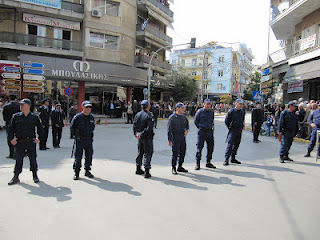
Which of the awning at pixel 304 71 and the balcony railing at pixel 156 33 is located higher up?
the balcony railing at pixel 156 33

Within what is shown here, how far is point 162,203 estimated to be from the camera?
429cm

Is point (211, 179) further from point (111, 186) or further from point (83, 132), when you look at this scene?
point (83, 132)

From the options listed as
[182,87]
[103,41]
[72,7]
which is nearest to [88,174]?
[103,41]

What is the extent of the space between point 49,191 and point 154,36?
2744cm

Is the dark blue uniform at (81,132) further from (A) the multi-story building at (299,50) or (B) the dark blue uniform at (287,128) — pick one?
(A) the multi-story building at (299,50)

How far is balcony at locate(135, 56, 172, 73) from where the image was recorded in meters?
28.4

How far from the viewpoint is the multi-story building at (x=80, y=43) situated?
859 inches

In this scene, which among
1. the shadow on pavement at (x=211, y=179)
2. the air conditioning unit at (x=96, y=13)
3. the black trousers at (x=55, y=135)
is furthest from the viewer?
the air conditioning unit at (x=96, y=13)

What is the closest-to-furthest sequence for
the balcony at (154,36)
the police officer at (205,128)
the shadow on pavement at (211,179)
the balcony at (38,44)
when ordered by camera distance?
1. the shadow on pavement at (211,179)
2. the police officer at (205,128)
3. the balcony at (38,44)
4. the balcony at (154,36)

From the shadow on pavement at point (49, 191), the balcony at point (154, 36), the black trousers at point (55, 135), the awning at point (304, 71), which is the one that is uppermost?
the balcony at point (154, 36)

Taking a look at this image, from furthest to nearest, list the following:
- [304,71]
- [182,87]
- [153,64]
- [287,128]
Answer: [182,87] → [153,64] → [304,71] → [287,128]

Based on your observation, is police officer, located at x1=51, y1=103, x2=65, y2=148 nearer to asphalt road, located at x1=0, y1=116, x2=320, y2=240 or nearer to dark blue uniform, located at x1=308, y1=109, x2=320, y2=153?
asphalt road, located at x1=0, y1=116, x2=320, y2=240

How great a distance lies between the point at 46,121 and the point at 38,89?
6.68 metres

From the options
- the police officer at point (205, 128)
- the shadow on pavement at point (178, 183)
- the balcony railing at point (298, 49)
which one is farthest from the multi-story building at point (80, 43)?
the shadow on pavement at point (178, 183)
